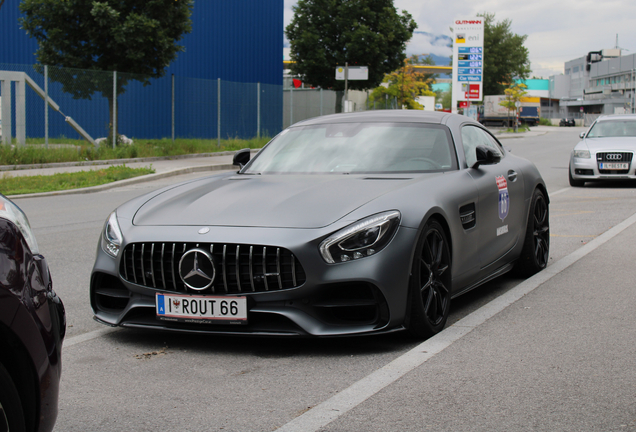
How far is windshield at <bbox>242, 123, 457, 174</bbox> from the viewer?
543 centimetres

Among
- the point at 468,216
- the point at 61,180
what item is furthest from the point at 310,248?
the point at 61,180

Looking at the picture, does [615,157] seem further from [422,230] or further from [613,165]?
[422,230]

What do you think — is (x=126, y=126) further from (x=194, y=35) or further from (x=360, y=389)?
(x=360, y=389)

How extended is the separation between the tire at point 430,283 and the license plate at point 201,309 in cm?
99

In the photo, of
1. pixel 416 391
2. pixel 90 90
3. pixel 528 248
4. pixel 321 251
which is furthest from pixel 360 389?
pixel 90 90

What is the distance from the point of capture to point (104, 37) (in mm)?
23500

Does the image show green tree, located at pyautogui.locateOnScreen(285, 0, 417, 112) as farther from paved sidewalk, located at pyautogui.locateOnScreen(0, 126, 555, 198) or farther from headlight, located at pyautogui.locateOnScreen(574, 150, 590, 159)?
headlight, located at pyautogui.locateOnScreen(574, 150, 590, 159)

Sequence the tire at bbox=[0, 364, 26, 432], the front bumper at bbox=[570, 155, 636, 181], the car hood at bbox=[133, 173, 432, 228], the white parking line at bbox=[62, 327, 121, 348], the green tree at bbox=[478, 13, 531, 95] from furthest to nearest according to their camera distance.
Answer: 1. the green tree at bbox=[478, 13, 531, 95]
2. the front bumper at bbox=[570, 155, 636, 181]
3. the white parking line at bbox=[62, 327, 121, 348]
4. the car hood at bbox=[133, 173, 432, 228]
5. the tire at bbox=[0, 364, 26, 432]

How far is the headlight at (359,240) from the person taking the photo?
161 inches

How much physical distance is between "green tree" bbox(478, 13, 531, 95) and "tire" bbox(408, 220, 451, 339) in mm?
87797

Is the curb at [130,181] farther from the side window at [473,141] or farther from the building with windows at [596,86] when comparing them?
the building with windows at [596,86]

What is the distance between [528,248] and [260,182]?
2.60 metres

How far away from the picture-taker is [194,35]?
3634cm

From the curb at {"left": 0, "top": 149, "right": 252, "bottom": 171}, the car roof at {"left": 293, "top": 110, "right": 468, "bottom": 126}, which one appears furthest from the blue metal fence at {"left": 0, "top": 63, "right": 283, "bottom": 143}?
the car roof at {"left": 293, "top": 110, "right": 468, "bottom": 126}
